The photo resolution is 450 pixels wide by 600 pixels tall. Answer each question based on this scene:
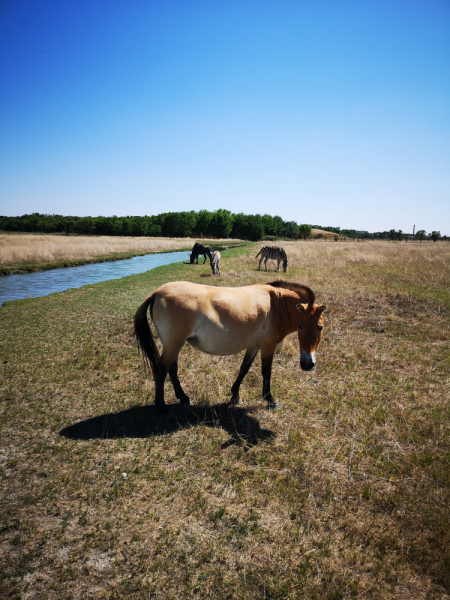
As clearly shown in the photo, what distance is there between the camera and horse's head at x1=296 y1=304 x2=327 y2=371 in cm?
444

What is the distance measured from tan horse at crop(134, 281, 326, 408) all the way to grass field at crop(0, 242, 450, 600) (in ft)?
3.21

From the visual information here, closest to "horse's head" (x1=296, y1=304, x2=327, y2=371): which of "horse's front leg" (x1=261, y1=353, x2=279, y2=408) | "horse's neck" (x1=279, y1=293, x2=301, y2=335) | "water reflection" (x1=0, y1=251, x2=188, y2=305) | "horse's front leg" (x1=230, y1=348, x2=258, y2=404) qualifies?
"horse's neck" (x1=279, y1=293, x2=301, y2=335)

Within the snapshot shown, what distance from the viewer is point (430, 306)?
36.9ft

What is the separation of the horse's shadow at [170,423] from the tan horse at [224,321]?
312 millimetres

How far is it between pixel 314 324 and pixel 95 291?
45.2 ft

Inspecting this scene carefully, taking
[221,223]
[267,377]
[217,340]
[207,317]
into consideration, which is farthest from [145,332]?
[221,223]

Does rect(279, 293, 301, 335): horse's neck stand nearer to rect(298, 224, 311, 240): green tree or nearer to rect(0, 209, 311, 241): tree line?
rect(0, 209, 311, 241): tree line

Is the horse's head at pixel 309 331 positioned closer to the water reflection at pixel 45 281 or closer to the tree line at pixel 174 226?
the water reflection at pixel 45 281

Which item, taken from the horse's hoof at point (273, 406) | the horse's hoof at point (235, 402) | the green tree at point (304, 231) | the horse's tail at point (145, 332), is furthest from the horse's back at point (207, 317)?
the green tree at point (304, 231)

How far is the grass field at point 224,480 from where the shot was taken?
2.53 metres

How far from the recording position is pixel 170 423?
4766 mm

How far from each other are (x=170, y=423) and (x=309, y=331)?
2.79 metres

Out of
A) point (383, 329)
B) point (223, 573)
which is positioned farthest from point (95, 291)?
point (223, 573)

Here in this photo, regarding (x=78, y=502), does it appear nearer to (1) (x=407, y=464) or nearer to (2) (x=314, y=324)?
(2) (x=314, y=324)
